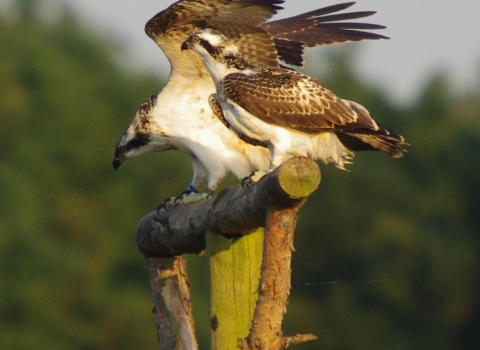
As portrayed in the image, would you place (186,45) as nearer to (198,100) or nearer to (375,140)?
(198,100)

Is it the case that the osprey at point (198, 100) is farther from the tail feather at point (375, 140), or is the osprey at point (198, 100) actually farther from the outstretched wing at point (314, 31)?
the tail feather at point (375, 140)

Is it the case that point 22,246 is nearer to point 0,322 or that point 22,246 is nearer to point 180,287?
point 0,322

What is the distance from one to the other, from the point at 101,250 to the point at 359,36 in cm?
2862

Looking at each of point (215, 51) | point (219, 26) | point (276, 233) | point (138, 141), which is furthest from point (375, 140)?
point (138, 141)

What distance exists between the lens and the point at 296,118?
10.0 m

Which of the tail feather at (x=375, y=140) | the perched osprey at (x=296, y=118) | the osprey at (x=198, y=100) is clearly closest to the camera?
the perched osprey at (x=296, y=118)

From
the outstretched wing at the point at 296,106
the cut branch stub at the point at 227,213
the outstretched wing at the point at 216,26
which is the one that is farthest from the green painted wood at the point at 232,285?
the outstretched wing at the point at 216,26

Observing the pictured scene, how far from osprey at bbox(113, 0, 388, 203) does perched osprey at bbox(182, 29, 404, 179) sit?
85 centimetres

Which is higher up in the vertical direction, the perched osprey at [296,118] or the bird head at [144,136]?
the perched osprey at [296,118]

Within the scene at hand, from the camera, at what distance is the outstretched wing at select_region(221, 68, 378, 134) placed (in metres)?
10.0

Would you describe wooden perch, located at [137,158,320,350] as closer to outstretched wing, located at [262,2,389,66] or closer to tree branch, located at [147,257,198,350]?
tree branch, located at [147,257,198,350]

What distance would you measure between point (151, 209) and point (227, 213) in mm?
31432

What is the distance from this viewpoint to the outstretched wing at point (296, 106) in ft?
32.8

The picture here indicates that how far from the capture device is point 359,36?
1298 centimetres
